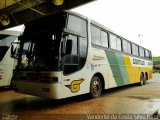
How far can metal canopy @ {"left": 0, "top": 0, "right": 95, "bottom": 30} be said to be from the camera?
933cm

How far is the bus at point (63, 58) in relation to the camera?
20.3ft

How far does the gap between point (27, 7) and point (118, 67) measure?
5516mm

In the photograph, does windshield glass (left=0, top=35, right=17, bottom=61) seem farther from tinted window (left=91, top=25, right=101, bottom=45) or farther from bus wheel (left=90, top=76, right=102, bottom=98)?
bus wheel (left=90, top=76, right=102, bottom=98)

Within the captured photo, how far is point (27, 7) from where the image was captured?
9688 millimetres

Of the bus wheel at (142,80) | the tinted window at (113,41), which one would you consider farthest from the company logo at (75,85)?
the bus wheel at (142,80)

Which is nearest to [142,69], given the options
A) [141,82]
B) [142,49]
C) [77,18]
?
[141,82]

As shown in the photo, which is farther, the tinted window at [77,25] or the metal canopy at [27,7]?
the metal canopy at [27,7]

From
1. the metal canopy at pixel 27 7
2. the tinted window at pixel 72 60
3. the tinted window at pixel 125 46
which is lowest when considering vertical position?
the tinted window at pixel 72 60

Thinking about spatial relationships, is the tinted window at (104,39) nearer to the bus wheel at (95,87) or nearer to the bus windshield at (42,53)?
the bus wheel at (95,87)

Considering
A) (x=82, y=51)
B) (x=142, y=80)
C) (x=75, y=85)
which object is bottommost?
(x=142, y=80)

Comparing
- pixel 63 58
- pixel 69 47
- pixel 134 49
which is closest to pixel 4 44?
pixel 63 58

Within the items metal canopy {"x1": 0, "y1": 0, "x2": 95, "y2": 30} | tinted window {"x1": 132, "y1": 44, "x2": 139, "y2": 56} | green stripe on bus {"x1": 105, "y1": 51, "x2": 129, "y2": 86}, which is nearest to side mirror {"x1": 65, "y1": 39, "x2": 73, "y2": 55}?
metal canopy {"x1": 0, "y1": 0, "x2": 95, "y2": 30}

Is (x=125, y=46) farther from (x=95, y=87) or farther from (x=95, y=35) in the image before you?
(x=95, y=87)

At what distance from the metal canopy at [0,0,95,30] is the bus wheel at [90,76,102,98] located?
3383 mm
